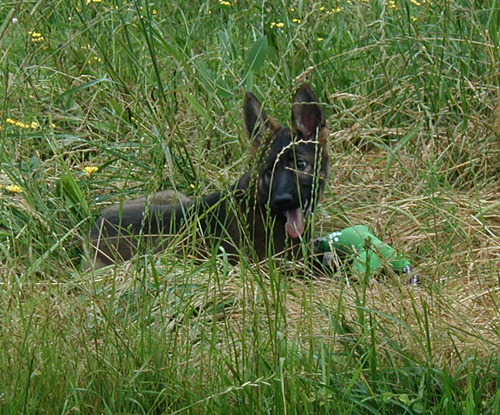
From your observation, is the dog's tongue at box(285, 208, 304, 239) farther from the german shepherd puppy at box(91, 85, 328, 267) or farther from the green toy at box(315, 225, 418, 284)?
the green toy at box(315, 225, 418, 284)

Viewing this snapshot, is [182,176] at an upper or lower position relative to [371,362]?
lower

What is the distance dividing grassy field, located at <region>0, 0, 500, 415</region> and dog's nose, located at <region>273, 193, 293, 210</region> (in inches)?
7.3

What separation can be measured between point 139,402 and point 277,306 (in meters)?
0.49

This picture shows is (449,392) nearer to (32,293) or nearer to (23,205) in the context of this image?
(32,293)

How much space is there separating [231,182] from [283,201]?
0.55m

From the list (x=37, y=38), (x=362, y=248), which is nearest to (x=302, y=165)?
(x=362, y=248)

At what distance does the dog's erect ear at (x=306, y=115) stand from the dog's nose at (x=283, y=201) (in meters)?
0.31

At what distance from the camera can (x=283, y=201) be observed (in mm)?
5195

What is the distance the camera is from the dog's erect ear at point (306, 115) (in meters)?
5.29

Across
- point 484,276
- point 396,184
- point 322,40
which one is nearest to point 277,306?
point 484,276

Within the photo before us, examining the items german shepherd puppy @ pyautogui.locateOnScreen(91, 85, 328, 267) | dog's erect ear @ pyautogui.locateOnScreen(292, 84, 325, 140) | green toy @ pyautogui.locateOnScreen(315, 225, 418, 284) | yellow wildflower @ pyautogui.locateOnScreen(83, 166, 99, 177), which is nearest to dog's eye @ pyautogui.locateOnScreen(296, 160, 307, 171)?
german shepherd puppy @ pyautogui.locateOnScreen(91, 85, 328, 267)

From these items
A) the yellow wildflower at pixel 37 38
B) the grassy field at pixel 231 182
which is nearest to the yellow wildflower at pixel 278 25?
the grassy field at pixel 231 182

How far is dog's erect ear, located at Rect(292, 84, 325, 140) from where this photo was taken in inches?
208

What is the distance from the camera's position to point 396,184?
210 inches
